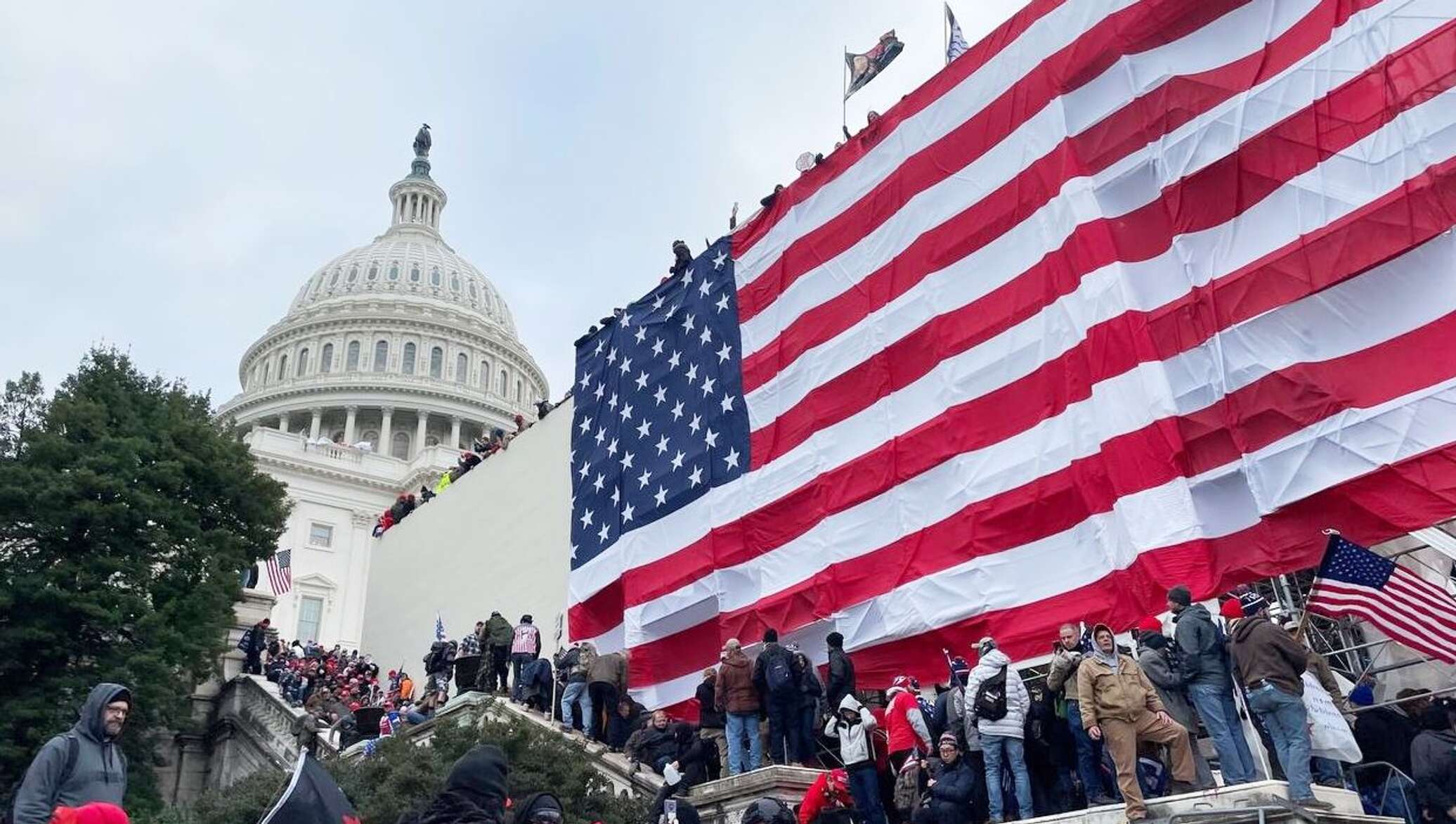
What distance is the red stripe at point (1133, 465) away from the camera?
35.1ft

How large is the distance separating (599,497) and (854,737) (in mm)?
9999

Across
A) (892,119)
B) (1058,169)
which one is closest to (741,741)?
(1058,169)

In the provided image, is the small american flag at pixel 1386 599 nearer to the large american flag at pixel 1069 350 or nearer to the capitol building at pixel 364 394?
the large american flag at pixel 1069 350

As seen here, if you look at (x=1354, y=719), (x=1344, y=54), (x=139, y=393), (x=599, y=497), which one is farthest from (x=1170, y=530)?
(x=139, y=393)

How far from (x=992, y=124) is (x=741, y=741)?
26.2 feet

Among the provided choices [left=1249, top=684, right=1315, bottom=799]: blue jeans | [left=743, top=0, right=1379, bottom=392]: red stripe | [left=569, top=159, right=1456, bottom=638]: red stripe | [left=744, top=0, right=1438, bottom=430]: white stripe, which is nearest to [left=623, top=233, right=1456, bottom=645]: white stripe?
[left=569, top=159, right=1456, bottom=638]: red stripe

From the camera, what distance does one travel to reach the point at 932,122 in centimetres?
1600

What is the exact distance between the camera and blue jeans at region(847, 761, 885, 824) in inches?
411

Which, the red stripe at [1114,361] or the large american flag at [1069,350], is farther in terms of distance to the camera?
the large american flag at [1069,350]

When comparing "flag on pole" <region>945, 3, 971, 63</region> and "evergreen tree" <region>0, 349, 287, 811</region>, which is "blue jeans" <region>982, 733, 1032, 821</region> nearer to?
"flag on pole" <region>945, 3, 971, 63</region>

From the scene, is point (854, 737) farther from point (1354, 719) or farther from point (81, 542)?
point (81, 542)

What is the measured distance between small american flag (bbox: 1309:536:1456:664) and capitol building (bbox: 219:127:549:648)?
5202 centimetres

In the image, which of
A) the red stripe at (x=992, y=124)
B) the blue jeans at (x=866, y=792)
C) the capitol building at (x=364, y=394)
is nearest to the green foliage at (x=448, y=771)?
the blue jeans at (x=866, y=792)

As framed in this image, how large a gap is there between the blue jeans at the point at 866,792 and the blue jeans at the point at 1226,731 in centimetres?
280
